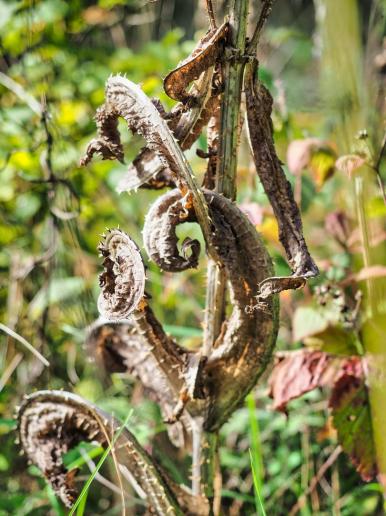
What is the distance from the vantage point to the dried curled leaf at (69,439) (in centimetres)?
106

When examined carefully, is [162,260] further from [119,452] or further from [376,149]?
[376,149]

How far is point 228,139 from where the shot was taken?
0.97 m

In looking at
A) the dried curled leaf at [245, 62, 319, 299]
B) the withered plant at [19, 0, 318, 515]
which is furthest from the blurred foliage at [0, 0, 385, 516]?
the dried curled leaf at [245, 62, 319, 299]

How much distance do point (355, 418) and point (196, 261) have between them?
564mm

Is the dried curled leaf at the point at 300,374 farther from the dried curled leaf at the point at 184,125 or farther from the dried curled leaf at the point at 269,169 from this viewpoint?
the dried curled leaf at the point at 184,125

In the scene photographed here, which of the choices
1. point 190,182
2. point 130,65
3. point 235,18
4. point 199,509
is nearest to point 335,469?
point 199,509

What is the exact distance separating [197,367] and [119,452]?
0.71ft

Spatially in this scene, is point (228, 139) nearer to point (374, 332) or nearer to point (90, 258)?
point (374, 332)

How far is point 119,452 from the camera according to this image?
1.08 metres

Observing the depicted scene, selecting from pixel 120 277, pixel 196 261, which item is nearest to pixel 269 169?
pixel 196 261

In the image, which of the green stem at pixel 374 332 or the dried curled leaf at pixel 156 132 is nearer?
the dried curled leaf at pixel 156 132

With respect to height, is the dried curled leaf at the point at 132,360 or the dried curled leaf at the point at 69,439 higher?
the dried curled leaf at the point at 132,360

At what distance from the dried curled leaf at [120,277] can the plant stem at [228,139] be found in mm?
154

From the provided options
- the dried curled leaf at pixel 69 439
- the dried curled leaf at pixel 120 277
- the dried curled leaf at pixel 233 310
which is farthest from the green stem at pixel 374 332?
the dried curled leaf at pixel 120 277
